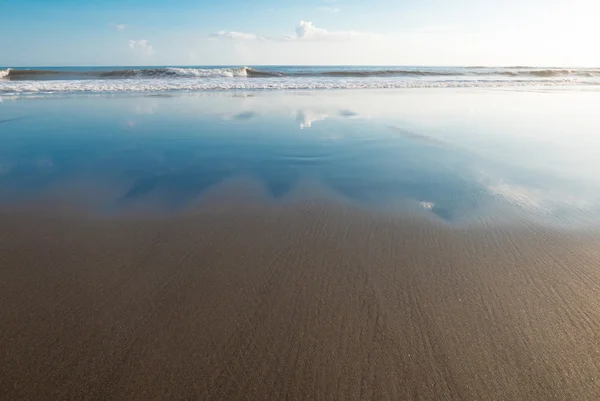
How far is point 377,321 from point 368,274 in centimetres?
56

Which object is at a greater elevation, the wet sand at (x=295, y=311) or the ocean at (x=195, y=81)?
the wet sand at (x=295, y=311)

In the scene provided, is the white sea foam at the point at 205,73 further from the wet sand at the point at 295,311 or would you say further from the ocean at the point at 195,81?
the wet sand at the point at 295,311

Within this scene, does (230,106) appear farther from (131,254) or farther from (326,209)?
(131,254)

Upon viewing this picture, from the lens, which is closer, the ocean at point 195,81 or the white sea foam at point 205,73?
the ocean at point 195,81

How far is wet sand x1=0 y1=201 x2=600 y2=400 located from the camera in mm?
1919

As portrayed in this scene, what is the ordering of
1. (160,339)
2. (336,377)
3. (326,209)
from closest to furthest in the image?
(336,377) < (160,339) < (326,209)

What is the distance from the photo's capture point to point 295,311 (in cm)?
244

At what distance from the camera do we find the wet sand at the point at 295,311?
6.30 feet

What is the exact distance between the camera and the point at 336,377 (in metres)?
1.94

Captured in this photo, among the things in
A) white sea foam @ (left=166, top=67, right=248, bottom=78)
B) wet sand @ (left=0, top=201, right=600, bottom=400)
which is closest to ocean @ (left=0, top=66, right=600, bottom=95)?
white sea foam @ (left=166, top=67, right=248, bottom=78)

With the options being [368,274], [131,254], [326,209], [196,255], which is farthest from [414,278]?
[131,254]

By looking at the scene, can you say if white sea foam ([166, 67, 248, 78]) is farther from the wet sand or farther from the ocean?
the wet sand


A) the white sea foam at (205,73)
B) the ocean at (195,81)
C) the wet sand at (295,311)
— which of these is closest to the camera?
the wet sand at (295,311)

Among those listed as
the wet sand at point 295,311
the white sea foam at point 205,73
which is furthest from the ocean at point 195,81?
the wet sand at point 295,311
